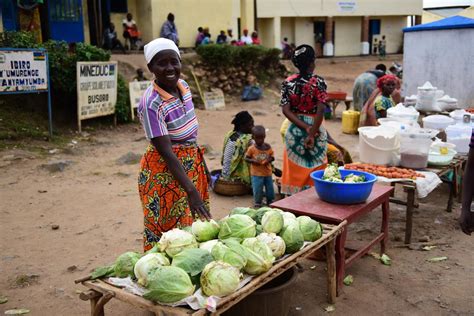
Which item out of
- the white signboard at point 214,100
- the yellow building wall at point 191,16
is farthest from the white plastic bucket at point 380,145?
the yellow building wall at point 191,16

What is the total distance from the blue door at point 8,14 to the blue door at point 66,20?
1112mm

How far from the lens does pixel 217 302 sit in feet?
6.97

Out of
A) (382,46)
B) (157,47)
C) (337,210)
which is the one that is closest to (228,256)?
(157,47)

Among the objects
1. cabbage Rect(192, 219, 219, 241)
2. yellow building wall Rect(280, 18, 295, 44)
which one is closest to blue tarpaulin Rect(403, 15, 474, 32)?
cabbage Rect(192, 219, 219, 241)

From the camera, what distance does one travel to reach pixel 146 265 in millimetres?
2273

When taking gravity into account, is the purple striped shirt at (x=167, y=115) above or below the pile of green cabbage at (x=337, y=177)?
above

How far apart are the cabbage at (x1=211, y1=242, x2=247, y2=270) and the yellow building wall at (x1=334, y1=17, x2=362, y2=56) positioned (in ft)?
94.5

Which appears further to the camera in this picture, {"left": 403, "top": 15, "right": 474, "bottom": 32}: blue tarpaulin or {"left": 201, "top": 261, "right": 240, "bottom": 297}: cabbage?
{"left": 403, "top": 15, "right": 474, "bottom": 32}: blue tarpaulin

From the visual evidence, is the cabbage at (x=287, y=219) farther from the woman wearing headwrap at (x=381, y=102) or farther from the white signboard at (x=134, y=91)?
the white signboard at (x=134, y=91)

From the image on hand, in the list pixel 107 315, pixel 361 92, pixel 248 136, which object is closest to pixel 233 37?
pixel 361 92

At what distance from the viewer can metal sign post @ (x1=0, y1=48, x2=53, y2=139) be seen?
8305mm

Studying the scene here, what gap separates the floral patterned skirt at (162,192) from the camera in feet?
9.35

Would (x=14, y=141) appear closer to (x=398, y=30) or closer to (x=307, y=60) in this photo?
(x=307, y=60)

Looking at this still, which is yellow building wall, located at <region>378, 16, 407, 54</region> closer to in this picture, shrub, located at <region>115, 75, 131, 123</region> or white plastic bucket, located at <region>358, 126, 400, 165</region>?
shrub, located at <region>115, 75, 131, 123</region>
